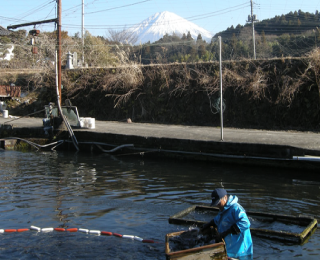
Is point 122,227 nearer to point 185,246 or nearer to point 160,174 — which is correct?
point 185,246

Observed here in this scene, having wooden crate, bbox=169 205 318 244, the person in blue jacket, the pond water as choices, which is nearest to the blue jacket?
the person in blue jacket

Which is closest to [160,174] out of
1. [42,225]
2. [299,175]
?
[299,175]

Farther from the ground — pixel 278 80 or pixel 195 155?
pixel 278 80

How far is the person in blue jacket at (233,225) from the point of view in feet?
18.3

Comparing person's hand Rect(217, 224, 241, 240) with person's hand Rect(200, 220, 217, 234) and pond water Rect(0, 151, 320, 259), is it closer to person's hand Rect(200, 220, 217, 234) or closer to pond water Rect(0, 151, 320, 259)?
person's hand Rect(200, 220, 217, 234)

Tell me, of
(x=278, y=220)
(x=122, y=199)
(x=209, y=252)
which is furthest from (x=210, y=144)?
(x=209, y=252)

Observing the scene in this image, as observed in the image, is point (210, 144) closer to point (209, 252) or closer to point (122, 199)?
point (122, 199)

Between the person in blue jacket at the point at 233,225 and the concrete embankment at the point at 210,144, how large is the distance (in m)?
6.90

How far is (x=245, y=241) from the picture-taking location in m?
5.77

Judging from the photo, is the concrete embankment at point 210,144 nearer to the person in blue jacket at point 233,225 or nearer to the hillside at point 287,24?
the person in blue jacket at point 233,225

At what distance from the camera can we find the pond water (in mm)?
6602

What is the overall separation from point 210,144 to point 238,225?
28.0ft

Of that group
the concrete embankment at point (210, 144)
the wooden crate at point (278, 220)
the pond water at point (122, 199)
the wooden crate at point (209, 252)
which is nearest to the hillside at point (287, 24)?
the concrete embankment at point (210, 144)

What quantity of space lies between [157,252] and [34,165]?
369 inches
